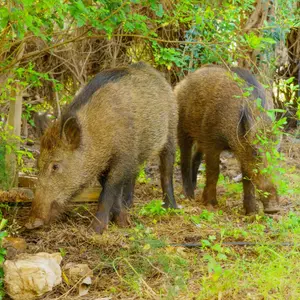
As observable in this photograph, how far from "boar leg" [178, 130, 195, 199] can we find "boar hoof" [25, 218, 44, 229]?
2871 millimetres

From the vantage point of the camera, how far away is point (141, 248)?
475 cm

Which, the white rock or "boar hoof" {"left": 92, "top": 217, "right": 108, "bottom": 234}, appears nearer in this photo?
the white rock

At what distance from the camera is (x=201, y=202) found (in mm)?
7422

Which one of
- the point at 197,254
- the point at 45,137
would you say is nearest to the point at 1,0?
the point at 45,137

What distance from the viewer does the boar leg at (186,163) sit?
7840 millimetres

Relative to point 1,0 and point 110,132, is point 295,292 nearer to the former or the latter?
point 110,132

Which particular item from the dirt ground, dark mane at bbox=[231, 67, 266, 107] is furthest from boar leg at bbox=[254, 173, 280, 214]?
dark mane at bbox=[231, 67, 266, 107]

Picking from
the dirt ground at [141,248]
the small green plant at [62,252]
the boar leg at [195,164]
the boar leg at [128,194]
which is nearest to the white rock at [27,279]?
the dirt ground at [141,248]

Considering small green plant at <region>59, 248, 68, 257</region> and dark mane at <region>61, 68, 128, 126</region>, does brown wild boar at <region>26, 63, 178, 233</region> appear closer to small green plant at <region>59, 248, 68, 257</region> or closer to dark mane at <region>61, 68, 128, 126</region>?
dark mane at <region>61, 68, 128, 126</region>

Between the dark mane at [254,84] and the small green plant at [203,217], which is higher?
the dark mane at [254,84]

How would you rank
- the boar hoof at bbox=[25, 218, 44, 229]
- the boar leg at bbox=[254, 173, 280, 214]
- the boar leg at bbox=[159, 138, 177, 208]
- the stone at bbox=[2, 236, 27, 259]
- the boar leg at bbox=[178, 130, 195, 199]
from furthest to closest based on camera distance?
the boar leg at bbox=[178, 130, 195, 199] → the boar leg at bbox=[159, 138, 177, 208] → the boar leg at bbox=[254, 173, 280, 214] → the boar hoof at bbox=[25, 218, 44, 229] → the stone at bbox=[2, 236, 27, 259]

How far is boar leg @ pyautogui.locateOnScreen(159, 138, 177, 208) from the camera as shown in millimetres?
6980

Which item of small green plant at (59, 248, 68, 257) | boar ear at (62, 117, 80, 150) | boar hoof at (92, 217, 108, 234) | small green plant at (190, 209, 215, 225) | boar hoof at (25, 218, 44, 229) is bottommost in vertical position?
small green plant at (190, 209, 215, 225)

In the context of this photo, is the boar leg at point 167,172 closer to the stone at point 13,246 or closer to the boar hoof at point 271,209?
the boar hoof at point 271,209
